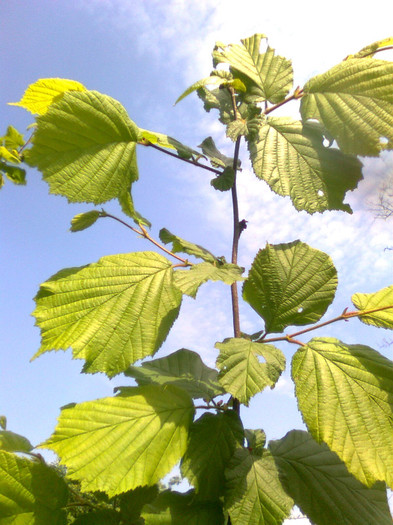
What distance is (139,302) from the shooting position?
106 cm

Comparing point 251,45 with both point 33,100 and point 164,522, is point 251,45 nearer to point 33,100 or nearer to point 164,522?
point 33,100

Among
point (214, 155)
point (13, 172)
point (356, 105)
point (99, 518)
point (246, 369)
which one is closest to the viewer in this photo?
point (246, 369)

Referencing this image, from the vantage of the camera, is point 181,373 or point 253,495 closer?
point 253,495

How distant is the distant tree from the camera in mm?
909

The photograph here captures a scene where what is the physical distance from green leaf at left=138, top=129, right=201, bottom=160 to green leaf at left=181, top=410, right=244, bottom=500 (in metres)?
0.62

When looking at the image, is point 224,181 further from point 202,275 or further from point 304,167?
point 202,275

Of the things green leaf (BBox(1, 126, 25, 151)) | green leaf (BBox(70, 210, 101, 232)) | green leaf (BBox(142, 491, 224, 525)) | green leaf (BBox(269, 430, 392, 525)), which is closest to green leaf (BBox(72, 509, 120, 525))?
green leaf (BBox(142, 491, 224, 525))

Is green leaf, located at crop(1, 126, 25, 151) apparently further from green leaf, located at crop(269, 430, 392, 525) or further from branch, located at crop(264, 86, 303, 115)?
green leaf, located at crop(269, 430, 392, 525)

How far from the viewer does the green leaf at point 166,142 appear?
1163 millimetres

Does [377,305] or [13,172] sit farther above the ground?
[13,172]

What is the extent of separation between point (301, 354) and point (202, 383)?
0.29 metres

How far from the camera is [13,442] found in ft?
3.89

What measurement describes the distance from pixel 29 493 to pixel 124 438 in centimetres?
24

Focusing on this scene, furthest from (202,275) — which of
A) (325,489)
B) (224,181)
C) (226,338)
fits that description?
(325,489)
